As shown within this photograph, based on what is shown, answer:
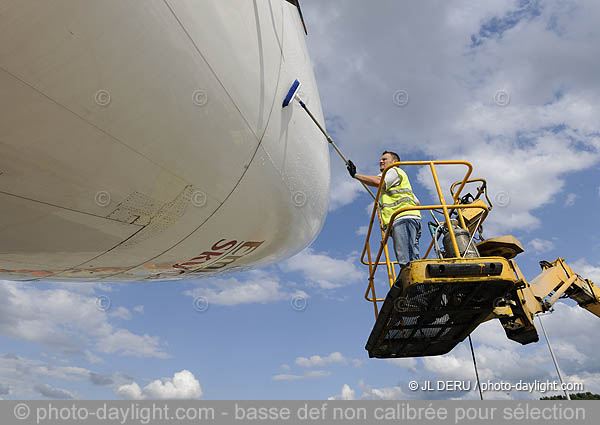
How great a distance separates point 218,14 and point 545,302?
29.0 feet

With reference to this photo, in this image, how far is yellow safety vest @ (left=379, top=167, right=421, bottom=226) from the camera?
5.68m

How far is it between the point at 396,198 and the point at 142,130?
3633 mm

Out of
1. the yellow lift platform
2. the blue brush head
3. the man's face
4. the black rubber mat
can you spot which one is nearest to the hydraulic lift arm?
the yellow lift platform

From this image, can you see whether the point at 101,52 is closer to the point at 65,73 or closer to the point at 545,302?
the point at 65,73

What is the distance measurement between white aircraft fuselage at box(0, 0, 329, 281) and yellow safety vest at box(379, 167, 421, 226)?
4.23 ft

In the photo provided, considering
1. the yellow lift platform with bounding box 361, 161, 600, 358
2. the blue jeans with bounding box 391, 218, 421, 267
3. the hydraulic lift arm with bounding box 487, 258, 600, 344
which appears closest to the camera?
the yellow lift platform with bounding box 361, 161, 600, 358

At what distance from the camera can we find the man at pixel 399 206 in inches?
208

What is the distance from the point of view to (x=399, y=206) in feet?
18.6

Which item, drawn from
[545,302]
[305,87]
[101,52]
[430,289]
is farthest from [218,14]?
[545,302]

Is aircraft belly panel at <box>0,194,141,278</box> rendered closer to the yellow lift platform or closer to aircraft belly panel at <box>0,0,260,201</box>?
aircraft belly panel at <box>0,0,260,201</box>

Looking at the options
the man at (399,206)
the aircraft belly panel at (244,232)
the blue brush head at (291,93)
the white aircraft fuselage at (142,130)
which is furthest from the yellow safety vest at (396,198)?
the blue brush head at (291,93)

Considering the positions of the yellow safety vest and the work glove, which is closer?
the yellow safety vest

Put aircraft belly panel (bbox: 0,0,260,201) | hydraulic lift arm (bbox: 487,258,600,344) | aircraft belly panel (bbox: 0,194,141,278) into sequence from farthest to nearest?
hydraulic lift arm (bbox: 487,258,600,344) → aircraft belly panel (bbox: 0,194,141,278) → aircraft belly panel (bbox: 0,0,260,201)

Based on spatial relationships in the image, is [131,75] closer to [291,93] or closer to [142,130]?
[142,130]
